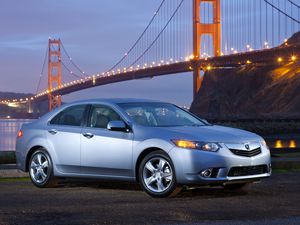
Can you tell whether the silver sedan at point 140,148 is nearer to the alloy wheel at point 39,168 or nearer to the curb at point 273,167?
the alloy wheel at point 39,168

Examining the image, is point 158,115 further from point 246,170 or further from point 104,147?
point 246,170

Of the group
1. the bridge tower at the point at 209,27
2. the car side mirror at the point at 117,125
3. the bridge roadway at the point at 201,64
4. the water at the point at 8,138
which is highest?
the bridge tower at the point at 209,27

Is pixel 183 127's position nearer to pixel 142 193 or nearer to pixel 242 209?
pixel 142 193

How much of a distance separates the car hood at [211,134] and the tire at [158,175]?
316 millimetres

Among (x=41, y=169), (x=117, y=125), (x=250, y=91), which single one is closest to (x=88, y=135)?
(x=117, y=125)

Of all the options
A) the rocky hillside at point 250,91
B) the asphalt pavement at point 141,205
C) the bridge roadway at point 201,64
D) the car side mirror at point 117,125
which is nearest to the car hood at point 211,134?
the car side mirror at point 117,125

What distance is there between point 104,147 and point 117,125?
0.40m

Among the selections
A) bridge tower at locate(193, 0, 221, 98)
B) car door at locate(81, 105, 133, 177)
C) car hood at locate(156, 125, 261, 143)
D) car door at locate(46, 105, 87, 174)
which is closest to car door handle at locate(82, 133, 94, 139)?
car door at locate(81, 105, 133, 177)

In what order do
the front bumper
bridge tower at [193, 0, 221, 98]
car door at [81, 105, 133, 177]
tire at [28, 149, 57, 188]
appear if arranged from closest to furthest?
the front bumper → car door at [81, 105, 133, 177] → tire at [28, 149, 57, 188] → bridge tower at [193, 0, 221, 98]

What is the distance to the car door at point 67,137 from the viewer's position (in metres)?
9.49

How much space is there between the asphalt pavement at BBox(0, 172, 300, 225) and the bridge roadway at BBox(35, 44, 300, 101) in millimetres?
56648

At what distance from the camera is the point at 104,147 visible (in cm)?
914

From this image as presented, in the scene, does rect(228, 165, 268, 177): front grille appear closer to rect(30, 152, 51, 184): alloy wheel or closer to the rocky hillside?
rect(30, 152, 51, 184): alloy wheel

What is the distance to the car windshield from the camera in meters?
9.17
